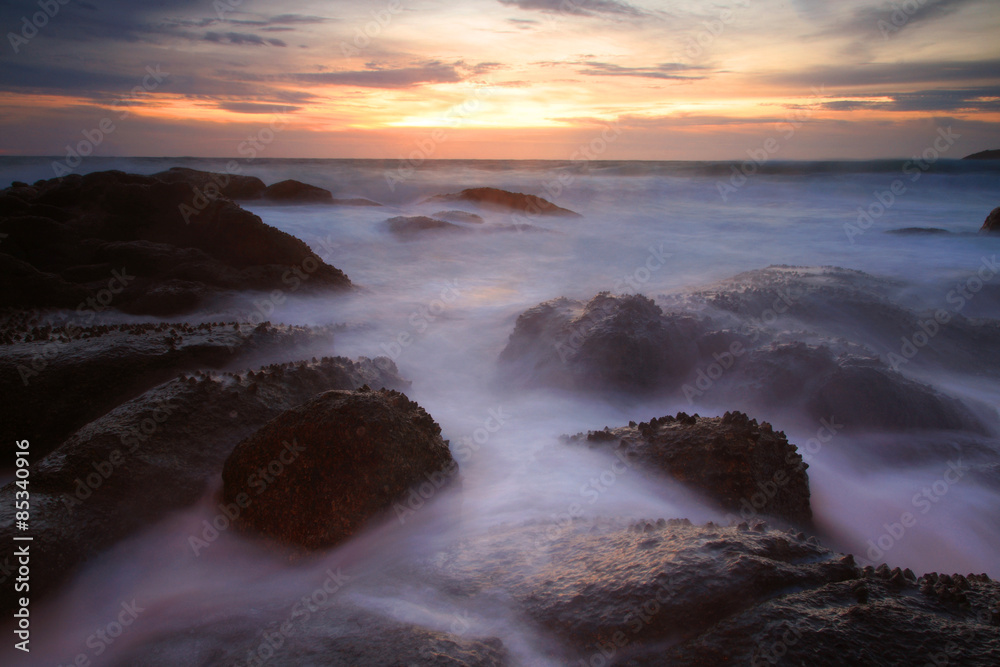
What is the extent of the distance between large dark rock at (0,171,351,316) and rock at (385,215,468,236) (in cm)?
566

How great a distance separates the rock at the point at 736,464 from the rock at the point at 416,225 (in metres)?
12.1

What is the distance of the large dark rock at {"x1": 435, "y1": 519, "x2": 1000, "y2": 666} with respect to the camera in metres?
2.07

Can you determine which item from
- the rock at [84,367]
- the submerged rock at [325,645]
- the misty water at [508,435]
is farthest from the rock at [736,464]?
the rock at [84,367]

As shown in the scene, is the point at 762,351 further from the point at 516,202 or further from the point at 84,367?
the point at 516,202

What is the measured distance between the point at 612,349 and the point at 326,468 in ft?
11.9

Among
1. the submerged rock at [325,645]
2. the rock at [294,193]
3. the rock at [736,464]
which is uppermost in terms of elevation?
the rock at [294,193]

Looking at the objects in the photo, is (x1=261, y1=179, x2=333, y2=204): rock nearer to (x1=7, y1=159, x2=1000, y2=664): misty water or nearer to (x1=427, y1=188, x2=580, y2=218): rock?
(x1=7, y1=159, x2=1000, y2=664): misty water

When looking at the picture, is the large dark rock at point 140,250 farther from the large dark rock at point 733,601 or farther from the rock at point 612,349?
the large dark rock at point 733,601

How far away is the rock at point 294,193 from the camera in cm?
1881

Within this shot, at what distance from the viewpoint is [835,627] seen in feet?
6.85

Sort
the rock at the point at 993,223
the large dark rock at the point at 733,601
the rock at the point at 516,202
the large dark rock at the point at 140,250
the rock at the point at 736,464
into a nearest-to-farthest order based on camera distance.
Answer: the large dark rock at the point at 733,601, the rock at the point at 736,464, the large dark rock at the point at 140,250, the rock at the point at 993,223, the rock at the point at 516,202

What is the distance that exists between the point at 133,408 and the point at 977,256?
1655 cm

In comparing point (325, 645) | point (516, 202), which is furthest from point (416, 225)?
point (325, 645)

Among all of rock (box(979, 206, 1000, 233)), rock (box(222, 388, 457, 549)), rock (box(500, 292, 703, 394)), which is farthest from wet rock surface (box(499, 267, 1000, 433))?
rock (box(979, 206, 1000, 233))
